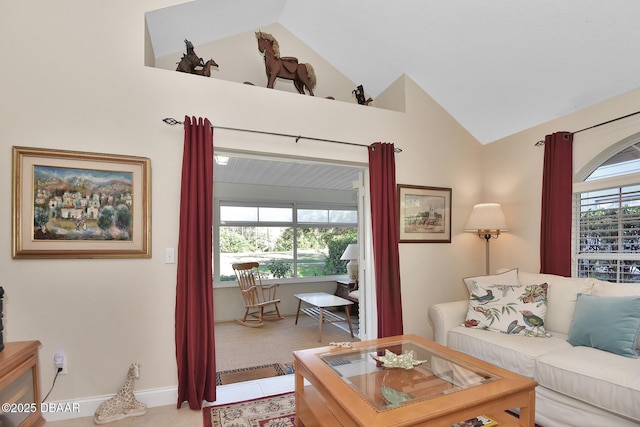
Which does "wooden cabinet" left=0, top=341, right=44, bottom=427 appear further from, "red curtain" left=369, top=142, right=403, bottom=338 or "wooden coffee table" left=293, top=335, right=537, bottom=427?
"red curtain" left=369, top=142, right=403, bottom=338

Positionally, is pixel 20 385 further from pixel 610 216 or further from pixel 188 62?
pixel 610 216

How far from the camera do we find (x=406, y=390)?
1.68 m

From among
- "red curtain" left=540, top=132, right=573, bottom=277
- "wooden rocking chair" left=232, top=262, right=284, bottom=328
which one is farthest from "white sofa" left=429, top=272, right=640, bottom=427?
"wooden rocking chair" left=232, top=262, right=284, bottom=328

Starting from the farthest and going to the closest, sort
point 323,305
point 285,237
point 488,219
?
1. point 285,237
2. point 323,305
3. point 488,219

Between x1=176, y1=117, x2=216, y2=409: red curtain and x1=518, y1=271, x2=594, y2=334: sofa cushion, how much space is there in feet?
8.93

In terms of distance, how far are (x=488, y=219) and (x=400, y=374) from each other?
214cm

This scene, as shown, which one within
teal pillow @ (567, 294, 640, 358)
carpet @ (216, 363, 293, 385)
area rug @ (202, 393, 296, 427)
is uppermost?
teal pillow @ (567, 294, 640, 358)

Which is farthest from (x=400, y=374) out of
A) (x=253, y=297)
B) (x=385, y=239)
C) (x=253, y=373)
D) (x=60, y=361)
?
(x=253, y=297)

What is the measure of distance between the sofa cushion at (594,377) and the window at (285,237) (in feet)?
14.9

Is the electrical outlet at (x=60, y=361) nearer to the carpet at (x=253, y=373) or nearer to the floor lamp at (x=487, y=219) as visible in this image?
the carpet at (x=253, y=373)

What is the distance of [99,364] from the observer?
235cm

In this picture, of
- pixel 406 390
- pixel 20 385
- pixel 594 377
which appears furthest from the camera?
pixel 20 385

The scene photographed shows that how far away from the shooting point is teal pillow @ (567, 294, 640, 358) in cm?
205

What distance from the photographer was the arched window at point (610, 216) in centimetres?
265
